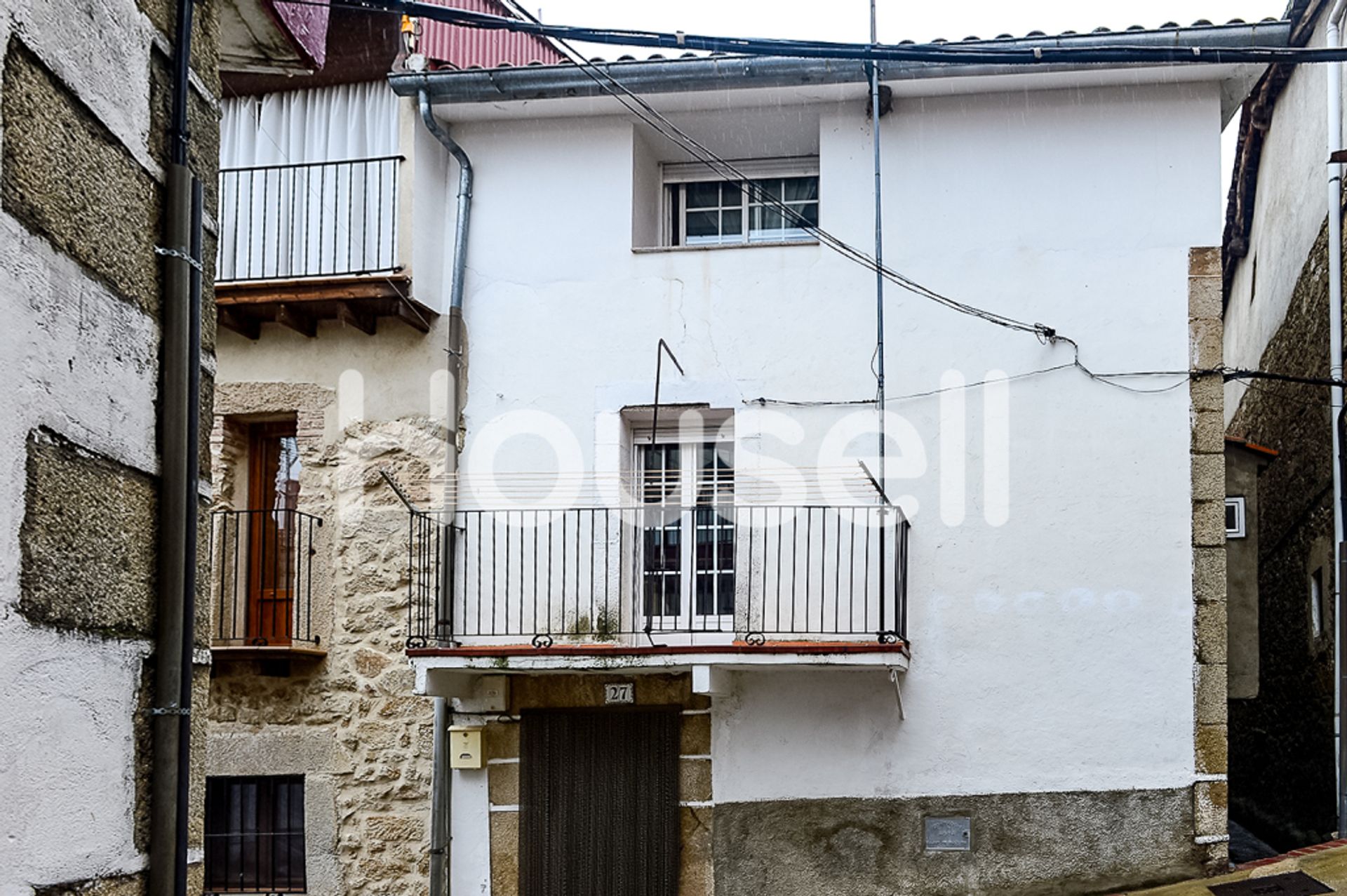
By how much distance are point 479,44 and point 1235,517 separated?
7.35m

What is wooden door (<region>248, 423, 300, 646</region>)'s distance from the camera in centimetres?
1077

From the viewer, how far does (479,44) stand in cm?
1356

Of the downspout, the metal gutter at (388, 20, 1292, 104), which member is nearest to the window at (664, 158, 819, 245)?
the metal gutter at (388, 20, 1292, 104)

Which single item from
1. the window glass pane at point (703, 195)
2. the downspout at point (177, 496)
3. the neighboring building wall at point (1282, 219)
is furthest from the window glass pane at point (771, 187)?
the downspout at point (177, 496)

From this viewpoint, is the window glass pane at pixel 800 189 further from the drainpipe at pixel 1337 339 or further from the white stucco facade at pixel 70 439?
the white stucco facade at pixel 70 439

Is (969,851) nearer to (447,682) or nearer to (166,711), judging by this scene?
(447,682)

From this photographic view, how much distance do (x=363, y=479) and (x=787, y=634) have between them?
3.05 meters

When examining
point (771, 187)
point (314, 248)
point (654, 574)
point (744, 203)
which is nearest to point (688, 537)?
point (654, 574)

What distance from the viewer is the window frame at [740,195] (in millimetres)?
11062

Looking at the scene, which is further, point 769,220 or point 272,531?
point 769,220

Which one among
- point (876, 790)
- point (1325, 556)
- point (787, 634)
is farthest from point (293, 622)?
point (1325, 556)

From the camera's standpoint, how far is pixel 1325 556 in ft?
36.6

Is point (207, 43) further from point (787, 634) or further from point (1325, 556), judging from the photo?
point (1325, 556)

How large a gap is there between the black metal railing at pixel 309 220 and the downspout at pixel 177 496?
600cm
